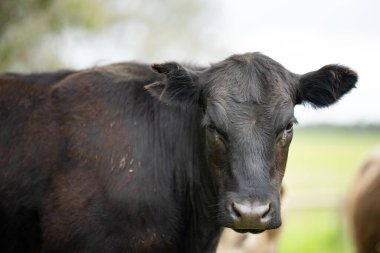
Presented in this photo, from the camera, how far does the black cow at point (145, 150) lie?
6129mm

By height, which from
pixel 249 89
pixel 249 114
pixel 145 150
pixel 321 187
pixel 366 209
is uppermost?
pixel 249 89

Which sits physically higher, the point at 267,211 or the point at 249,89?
the point at 249,89

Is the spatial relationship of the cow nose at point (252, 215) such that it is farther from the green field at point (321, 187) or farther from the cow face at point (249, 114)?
the green field at point (321, 187)

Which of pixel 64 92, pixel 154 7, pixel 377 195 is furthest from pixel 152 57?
pixel 64 92

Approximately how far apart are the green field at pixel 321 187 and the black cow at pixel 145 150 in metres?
3.94

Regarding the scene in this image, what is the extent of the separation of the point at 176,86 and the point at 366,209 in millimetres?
5130

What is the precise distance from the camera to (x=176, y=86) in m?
6.60

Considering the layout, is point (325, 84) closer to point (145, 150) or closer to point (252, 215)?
point (252, 215)

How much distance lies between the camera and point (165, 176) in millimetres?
6754

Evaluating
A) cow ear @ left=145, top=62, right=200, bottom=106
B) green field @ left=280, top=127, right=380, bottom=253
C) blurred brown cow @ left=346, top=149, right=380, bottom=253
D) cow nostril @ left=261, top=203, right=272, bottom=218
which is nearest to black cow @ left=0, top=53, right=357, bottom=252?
cow ear @ left=145, top=62, right=200, bottom=106

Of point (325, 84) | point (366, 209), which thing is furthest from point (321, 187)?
point (325, 84)

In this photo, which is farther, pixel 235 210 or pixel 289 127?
pixel 289 127

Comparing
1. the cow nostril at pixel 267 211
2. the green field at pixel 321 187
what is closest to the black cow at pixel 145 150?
the cow nostril at pixel 267 211

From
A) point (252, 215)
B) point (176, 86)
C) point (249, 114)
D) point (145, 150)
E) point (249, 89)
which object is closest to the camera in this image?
point (252, 215)
